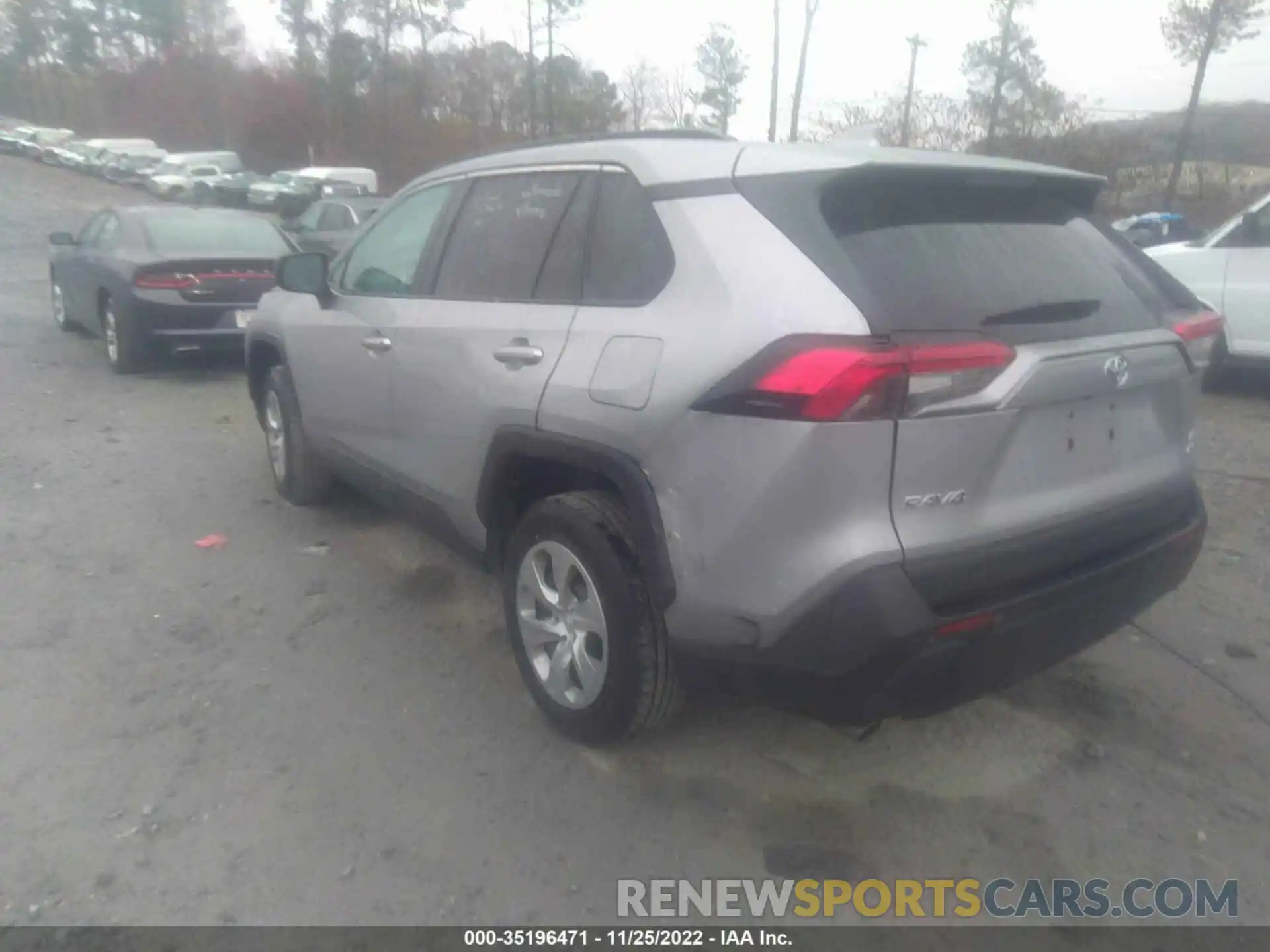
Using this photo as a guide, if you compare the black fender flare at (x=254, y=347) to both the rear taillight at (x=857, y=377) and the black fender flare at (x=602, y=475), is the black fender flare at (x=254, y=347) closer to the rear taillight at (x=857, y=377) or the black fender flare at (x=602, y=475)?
the black fender flare at (x=602, y=475)

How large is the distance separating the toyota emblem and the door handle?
162cm

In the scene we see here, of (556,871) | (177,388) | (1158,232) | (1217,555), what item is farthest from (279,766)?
(1158,232)

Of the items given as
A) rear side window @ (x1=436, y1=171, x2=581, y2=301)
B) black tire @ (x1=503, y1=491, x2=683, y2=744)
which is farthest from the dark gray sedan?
black tire @ (x1=503, y1=491, x2=683, y2=744)

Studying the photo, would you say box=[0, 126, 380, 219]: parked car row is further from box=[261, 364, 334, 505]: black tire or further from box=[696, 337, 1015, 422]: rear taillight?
box=[696, 337, 1015, 422]: rear taillight

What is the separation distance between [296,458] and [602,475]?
2954 mm

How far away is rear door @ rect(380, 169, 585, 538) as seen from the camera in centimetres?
343

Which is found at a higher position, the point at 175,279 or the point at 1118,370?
the point at 1118,370

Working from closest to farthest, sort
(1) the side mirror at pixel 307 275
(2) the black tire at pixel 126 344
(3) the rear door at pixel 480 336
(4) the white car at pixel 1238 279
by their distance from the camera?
(3) the rear door at pixel 480 336
(1) the side mirror at pixel 307 275
(4) the white car at pixel 1238 279
(2) the black tire at pixel 126 344

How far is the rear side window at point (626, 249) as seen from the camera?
306 centimetres

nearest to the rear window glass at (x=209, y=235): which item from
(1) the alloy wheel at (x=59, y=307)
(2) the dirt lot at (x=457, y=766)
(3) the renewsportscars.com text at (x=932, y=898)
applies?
(1) the alloy wheel at (x=59, y=307)

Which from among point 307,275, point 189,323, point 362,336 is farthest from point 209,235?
point 362,336

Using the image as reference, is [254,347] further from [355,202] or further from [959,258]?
[355,202]

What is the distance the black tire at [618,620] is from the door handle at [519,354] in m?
0.44

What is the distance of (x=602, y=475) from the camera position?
316cm
